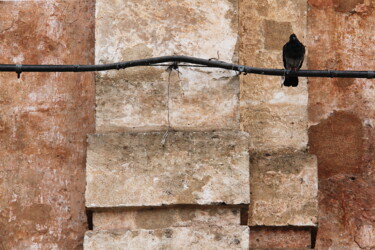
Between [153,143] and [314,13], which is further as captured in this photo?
[314,13]

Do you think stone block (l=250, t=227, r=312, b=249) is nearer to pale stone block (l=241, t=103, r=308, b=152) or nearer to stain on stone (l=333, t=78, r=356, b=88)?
pale stone block (l=241, t=103, r=308, b=152)

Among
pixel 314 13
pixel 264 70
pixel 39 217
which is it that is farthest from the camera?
pixel 314 13

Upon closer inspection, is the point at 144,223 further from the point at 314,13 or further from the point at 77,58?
the point at 314,13

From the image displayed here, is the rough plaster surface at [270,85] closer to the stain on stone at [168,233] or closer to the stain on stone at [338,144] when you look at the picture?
the stain on stone at [338,144]

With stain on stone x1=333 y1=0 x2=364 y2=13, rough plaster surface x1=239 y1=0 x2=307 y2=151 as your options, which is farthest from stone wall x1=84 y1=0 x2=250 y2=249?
stain on stone x1=333 y1=0 x2=364 y2=13

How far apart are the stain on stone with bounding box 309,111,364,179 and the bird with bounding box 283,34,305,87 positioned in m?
0.46

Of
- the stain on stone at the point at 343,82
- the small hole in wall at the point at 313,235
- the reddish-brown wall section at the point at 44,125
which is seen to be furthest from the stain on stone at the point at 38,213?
the stain on stone at the point at 343,82

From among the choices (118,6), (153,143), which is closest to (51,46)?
(118,6)

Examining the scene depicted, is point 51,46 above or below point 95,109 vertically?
above

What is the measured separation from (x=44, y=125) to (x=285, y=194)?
1408mm

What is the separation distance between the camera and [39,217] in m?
5.96

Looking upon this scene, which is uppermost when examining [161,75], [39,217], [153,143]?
[161,75]

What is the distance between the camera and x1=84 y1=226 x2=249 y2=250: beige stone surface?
535cm

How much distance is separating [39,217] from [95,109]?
718mm
